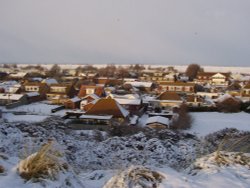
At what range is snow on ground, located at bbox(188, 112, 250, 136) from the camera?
1781 centimetres

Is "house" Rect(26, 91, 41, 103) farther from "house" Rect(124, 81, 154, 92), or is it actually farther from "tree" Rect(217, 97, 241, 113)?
"tree" Rect(217, 97, 241, 113)

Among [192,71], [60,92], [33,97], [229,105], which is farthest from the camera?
[192,71]

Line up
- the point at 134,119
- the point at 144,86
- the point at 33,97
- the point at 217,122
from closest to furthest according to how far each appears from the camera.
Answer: the point at 217,122 → the point at 134,119 → the point at 33,97 → the point at 144,86

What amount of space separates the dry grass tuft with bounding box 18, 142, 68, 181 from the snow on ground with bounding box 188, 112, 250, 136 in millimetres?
13535

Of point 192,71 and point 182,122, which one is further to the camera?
point 192,71

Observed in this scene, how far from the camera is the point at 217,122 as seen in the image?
19984 mm

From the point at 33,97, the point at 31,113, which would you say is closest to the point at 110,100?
the point at 31,113

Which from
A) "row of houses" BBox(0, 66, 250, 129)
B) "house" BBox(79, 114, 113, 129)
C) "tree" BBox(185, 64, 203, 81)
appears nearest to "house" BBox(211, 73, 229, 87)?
"row of houses" BBox(0, 66, 250, 129)

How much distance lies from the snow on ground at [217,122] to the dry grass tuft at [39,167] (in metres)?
13.5

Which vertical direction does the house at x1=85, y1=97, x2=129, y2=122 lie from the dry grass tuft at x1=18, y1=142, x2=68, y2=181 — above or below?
below

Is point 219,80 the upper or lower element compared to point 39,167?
lower

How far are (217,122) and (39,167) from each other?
18.0m

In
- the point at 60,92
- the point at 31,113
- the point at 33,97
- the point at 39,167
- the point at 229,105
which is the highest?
the point at 39,167

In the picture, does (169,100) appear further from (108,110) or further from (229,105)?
(108,110)
